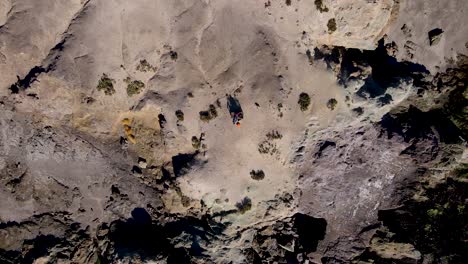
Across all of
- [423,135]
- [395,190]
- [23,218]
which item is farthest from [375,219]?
[23,218]

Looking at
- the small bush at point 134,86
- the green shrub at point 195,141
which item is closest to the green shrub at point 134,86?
the small bush at point 134,86

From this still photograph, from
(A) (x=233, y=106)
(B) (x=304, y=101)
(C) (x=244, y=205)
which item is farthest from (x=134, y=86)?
(B) (x=304, y=101)

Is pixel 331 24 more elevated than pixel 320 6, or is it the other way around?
pixel 320 6

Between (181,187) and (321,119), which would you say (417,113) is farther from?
(181,187)

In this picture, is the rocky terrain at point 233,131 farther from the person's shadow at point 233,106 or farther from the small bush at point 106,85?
the person's shadow at point 233,106

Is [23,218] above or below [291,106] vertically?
below

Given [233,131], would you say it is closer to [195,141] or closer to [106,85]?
[195,141]
